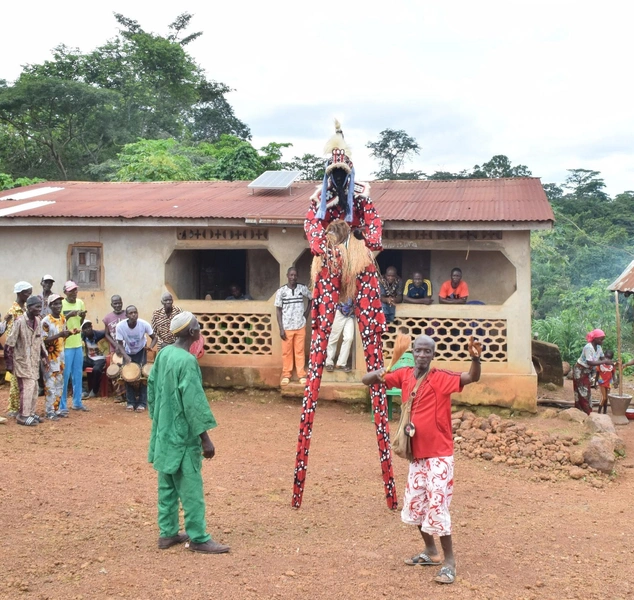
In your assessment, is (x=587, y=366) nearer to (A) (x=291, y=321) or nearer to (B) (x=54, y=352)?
(A) (x=291, y=321)

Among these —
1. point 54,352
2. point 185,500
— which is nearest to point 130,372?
point 54,352

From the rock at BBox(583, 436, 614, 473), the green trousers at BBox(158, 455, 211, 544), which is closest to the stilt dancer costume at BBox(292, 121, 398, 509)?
the green trousers at BBox(158, 455, 211, 544)

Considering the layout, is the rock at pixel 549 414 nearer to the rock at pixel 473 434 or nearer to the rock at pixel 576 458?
the rock at pixel 473 434

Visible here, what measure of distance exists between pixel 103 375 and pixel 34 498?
184 inches

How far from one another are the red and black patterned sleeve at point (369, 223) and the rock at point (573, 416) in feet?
14.7

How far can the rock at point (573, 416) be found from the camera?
9426mm

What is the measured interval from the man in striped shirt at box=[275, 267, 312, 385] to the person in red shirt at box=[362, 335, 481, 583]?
564cm

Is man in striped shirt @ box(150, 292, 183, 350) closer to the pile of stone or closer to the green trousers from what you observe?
the pile of stone

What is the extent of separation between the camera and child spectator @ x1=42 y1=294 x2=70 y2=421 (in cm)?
891

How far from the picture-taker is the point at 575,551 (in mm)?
5402

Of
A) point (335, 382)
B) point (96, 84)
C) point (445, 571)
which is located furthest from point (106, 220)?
point (96, 84)

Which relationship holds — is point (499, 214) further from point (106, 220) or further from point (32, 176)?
point (32, 176)

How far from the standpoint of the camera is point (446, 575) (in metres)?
4.60

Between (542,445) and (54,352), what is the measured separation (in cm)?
597
